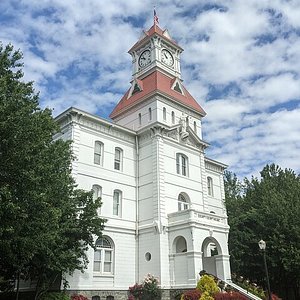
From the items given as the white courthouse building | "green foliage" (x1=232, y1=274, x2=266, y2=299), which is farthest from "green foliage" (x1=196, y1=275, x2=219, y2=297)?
"green foliage" (x1=232, y1=274, x2=266, y2=299)

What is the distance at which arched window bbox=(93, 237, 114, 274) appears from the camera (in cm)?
2609

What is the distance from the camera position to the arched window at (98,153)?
28.5m

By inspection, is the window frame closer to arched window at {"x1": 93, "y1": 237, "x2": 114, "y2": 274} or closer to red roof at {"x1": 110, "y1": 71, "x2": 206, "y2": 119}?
red roof at {"x1": 110, "y1": 71, "x2": 206, "y2": 119}

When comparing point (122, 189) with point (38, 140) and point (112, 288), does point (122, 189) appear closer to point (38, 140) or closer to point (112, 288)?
point (112, 288)

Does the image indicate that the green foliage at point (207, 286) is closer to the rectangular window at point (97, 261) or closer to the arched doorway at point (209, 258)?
the arched doorway at point (209, 258)

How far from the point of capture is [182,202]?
3080 centimetres

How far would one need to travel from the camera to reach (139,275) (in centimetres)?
2767

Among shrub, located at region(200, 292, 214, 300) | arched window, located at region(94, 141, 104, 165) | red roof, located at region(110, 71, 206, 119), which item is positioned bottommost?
shrub, located at region(200, 292, 214, 300)

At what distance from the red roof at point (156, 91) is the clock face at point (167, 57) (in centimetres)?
214

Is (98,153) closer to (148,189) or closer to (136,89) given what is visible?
(148,189)

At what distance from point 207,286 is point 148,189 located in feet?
31.0

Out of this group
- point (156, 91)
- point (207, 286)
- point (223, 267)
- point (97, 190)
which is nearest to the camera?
point (207, 286)

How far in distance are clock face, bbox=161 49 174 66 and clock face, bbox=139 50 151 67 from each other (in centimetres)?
136

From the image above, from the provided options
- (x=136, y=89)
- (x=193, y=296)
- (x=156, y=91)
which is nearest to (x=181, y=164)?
(x=156, y=91)
